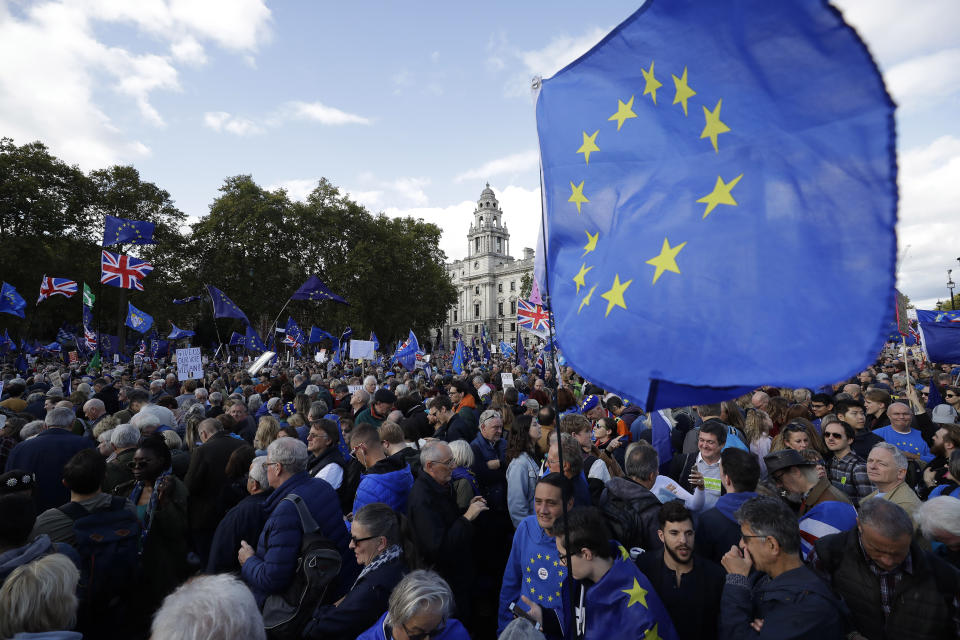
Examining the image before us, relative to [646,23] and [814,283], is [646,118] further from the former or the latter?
[814,283]

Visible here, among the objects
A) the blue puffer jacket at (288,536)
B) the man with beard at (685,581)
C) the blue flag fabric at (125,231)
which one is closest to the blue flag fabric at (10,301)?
the blue flag fabric at (125,231)

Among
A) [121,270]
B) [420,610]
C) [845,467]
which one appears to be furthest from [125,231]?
[845,467]

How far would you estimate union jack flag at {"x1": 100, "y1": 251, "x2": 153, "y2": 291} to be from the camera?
1434cm

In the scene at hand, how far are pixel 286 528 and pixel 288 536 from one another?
5 centimetres

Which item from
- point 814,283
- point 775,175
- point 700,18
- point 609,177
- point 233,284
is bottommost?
point 814,283

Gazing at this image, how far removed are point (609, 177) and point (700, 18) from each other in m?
0.67

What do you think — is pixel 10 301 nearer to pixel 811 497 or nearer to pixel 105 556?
pixel 105 556

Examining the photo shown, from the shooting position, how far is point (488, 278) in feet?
308

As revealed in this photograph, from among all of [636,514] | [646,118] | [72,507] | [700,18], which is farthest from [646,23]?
[72,507]

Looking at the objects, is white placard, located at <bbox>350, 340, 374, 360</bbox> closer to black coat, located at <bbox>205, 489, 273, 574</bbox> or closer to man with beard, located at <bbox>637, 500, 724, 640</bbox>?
black coat, located at <bbox>205, 489, 273, 574</bbox>

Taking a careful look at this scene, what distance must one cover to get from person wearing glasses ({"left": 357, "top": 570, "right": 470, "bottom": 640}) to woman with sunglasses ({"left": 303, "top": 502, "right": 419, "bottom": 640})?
423mm

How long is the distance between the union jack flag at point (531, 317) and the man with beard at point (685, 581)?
29.9 ft

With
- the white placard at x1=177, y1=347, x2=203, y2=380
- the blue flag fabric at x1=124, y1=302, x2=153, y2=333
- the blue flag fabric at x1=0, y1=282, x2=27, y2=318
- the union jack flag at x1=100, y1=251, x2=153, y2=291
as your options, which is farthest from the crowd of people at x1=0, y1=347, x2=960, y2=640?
the blue flag fabric at x1=0, y1=282, x2=27, y2=318

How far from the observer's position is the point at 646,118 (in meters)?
2.21
